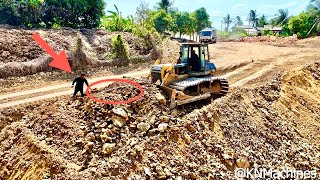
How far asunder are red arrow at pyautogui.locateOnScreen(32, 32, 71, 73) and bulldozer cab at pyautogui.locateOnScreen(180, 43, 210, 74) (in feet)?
29.0

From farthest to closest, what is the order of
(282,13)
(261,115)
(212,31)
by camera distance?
(282,13), (212,31), (261,115)

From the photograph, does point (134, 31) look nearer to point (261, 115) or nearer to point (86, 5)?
point (86, 5)

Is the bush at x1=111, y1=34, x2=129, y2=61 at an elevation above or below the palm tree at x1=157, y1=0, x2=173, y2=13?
below

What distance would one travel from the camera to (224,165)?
1030 cm

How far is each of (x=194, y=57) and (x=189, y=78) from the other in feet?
2.94

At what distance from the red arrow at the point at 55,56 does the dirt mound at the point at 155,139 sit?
322 inches

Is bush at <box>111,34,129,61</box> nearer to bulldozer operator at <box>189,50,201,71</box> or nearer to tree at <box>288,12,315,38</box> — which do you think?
bulldozer operator at <box>189,50,201,71</box>

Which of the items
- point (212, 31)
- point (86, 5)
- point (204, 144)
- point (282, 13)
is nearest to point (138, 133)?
point (204, 144)

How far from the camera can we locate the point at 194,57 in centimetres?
1362

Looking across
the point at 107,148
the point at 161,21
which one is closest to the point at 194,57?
the point at 107,148

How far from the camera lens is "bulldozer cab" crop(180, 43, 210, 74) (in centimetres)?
1348

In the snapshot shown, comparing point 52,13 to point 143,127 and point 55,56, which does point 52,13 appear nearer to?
point 55,56

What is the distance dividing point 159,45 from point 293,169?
16110 millimetres

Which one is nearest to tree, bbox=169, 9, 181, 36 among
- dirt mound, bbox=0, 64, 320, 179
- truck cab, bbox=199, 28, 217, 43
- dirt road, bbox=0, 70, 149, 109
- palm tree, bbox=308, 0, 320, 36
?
truck cab, bbox=199, 28, 217, 43
